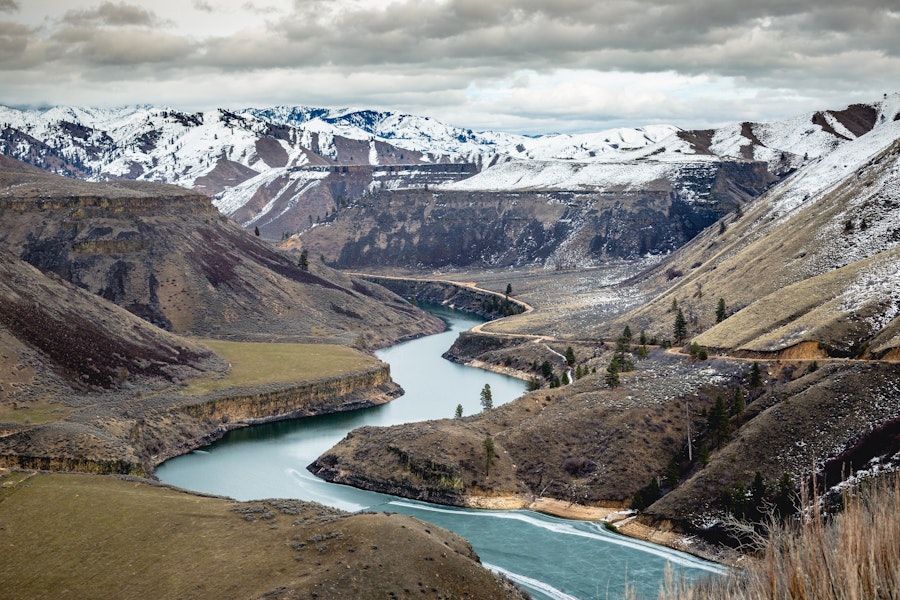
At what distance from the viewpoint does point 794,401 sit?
8188 cm

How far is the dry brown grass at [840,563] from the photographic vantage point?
85.9 feet

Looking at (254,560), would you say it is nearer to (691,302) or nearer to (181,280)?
(691,302)

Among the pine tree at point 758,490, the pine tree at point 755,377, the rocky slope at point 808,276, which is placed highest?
the rocky slope at point 808,276

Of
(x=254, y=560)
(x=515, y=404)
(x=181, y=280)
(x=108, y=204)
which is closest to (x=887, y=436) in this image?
(x=515, y=404)

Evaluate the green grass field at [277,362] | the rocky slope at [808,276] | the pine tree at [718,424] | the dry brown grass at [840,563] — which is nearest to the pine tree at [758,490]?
the pine tree at [718,424]

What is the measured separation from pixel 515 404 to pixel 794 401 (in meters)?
30.1

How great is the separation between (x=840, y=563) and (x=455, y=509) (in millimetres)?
59457

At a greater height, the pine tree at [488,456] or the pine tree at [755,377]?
the pine tree at [755,377]

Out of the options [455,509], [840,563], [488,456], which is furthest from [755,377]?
[840,563]

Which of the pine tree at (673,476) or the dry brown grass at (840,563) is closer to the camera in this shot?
the dry brown grass at (840,563)

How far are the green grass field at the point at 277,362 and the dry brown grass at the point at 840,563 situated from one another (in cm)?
9439

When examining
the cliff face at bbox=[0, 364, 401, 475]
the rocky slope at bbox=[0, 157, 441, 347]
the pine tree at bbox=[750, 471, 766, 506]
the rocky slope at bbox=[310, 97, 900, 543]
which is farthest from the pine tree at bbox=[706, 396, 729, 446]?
the rocky slope at bbox=[0, 157, 441, 347]

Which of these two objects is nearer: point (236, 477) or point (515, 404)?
point (236, 477)

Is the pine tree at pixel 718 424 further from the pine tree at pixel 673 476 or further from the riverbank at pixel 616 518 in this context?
the riverbank at pixel 616 518
